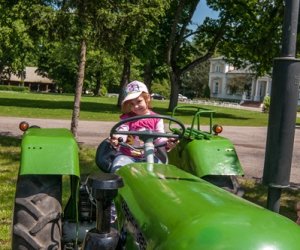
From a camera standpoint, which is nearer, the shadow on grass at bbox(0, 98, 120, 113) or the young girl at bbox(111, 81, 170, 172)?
the young girl at bbox(111, 81, 170, 172)

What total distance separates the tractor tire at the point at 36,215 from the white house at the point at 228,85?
97.6 meters

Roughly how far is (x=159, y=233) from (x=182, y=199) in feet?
0.86

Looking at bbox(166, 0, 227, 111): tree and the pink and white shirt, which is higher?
bbox(166, 0, 227, 111): tree

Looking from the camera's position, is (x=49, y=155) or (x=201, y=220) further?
(x=49, y=155)

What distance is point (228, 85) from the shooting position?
113750 mm

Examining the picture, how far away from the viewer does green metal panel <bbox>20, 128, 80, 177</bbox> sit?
3797mm

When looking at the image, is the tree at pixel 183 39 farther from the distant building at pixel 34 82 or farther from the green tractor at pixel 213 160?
the distant building at pixel 34 82

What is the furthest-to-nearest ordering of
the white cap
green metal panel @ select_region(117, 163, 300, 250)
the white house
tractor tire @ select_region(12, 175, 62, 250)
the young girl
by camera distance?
1. the white house
2. the white cap
3. the young girl
4. tractor tire @ select_region(12, 175, 62, 250)
5. green metal panel @ select_region(117, 163, 300, 250)

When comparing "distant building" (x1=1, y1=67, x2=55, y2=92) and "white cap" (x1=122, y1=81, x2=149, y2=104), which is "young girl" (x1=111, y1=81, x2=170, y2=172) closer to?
"white cap" (x1=122, y1=81, x2=149, y2=104)

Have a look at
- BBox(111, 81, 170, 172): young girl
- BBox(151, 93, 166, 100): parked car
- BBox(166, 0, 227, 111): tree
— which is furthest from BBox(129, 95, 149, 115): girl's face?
BBox(151, 93, 166, 100): parked car

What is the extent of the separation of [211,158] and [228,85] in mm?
111227

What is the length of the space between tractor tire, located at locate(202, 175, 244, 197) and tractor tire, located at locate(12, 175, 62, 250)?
1.41 metres

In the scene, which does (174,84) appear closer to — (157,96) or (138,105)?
(138,105)

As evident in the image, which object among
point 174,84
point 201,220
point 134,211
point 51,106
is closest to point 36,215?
point 134,211
